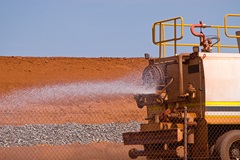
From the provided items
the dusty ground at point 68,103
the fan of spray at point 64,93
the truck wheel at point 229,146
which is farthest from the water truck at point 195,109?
the fan of spray at point 64,93

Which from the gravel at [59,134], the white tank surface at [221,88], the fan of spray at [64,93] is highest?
the white tank surface at [221,88]

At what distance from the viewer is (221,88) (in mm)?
13523

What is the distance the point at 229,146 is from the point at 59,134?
11.5 meters

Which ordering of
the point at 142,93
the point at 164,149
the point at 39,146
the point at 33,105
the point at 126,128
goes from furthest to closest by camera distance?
the point at 33,105, the point at 126,128, the point at 39,146, the point at 142,93, the point at 164,149

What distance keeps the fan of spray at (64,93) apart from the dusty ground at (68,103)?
1.05 ft

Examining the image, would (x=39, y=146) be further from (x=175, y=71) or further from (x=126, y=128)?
(x=175, y=71)

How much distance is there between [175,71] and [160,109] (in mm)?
990

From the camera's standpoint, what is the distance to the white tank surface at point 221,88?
1346 cm

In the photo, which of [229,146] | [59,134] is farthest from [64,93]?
[229,146]

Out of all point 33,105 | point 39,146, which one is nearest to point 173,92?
point 39,146

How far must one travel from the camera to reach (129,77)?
4509 centimetres

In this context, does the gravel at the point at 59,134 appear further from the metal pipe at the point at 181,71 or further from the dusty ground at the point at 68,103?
the metal pipe at the point at 181,71

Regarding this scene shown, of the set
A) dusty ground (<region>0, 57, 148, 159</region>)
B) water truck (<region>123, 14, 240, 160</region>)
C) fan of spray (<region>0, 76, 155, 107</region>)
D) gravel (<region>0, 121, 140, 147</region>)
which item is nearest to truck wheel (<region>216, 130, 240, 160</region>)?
water truck (<region>123, 14, 240, 160</region>)

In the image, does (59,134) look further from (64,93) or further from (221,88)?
(64,93)
